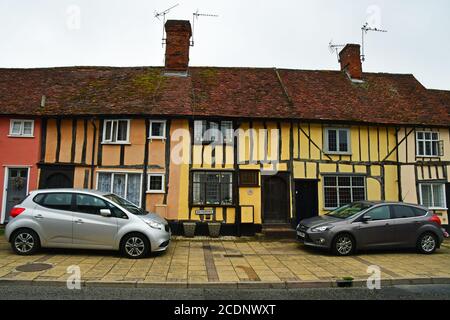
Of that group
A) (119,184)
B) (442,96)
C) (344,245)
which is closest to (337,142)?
(344,245)

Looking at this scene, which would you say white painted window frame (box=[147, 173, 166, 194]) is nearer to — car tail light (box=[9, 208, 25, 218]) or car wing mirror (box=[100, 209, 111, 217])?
car wing mirror (box=[100, 209, 111, 217])

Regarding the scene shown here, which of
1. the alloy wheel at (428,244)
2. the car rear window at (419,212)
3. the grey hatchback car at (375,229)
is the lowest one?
the alloy wheel at (428,244)

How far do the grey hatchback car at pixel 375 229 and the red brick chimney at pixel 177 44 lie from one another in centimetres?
1053

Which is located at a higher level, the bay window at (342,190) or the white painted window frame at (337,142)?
Answer: the white painted window frame at (337,142)

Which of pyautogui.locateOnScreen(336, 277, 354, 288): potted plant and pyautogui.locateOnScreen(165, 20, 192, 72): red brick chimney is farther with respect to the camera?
pyautogui.locateOnScreen(165, 20, 192, 72): red brick chimney

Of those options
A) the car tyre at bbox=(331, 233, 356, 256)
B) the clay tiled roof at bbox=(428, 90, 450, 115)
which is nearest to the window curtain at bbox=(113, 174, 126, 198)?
the car tyre at bbox=(331, 233, 356, 256)

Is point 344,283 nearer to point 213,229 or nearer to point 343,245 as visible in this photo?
point 343,245

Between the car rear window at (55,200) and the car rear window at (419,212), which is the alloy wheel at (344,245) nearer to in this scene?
the car rear window at (419,212)

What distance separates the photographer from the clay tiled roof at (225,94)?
12.9 m

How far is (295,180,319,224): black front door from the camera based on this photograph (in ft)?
42.2

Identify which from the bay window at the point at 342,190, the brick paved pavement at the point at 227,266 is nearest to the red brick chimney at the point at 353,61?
the bay window at the point at 342,190

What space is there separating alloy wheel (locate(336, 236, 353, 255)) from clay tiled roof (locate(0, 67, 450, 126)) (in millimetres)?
5611
